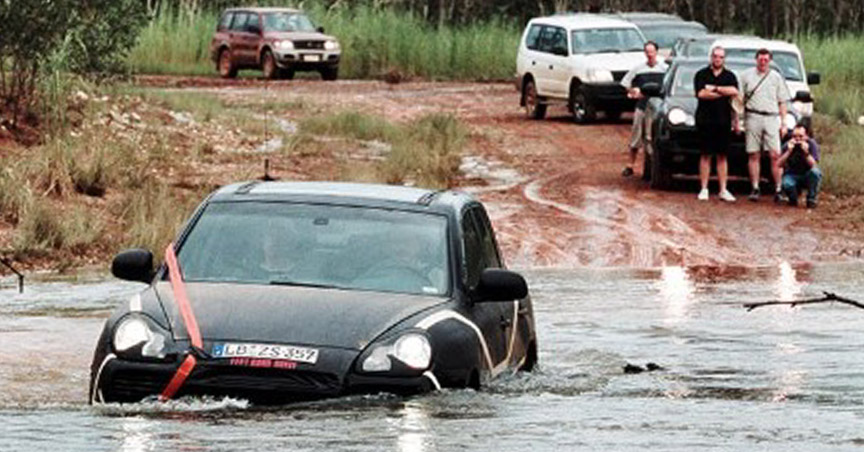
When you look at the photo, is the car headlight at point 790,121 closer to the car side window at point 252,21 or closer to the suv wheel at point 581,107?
the suv wheel at point 581,107

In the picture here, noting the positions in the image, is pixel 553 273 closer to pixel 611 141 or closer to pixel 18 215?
pixel 18 215

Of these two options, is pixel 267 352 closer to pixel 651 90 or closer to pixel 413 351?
pixel 413 351

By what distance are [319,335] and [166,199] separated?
49.6 ft

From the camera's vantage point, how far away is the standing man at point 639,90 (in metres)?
33.1

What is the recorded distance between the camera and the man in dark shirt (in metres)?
30.3

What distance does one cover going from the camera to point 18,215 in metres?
25.8

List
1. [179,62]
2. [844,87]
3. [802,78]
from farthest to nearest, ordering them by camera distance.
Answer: [179,62] → [844,87] → [802,78]

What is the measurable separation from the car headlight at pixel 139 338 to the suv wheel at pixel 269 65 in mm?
45270

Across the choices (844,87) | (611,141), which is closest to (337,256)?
(611,141)

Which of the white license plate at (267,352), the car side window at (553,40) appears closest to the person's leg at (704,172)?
the car side window at (553,40)

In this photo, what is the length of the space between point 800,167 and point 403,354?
1895 cm

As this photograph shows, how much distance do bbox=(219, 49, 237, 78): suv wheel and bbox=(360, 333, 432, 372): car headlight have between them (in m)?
46.5

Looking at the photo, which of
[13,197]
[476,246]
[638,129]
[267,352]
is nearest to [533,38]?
[638,129]

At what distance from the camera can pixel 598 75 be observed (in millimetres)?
43031
